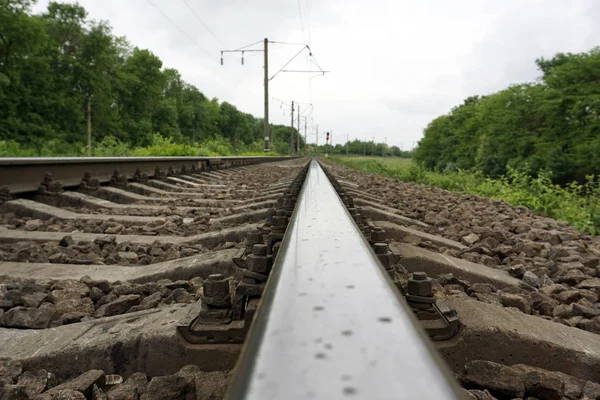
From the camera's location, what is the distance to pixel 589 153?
2672 cm

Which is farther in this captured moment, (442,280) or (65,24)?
(65,24)

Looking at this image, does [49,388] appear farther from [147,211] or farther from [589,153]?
[589,153]

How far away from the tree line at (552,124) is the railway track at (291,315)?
874 inches

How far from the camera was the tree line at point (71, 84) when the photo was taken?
3206 centimetres

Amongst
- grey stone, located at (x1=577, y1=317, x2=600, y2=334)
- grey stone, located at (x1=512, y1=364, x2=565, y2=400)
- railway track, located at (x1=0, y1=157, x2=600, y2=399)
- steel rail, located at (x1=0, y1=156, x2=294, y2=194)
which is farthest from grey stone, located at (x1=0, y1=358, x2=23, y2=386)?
steel rail, located at (x1=0, y1=156, x2=294, y2=194)

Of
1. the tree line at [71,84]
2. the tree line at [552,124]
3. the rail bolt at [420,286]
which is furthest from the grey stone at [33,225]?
the tree line at [552,124]

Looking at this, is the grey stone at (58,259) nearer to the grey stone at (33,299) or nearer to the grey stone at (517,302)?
the grey stone at (33,299)

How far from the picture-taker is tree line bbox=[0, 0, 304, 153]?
105 feet

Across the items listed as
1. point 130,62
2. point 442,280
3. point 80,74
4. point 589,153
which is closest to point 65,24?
point 80,74

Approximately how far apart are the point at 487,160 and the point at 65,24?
42842mm

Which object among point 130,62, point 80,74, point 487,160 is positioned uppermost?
point 130,62

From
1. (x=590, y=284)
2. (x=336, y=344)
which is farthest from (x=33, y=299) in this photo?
(x=590, y=284)

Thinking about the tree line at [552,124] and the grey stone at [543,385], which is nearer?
the grey stone at [543,385]

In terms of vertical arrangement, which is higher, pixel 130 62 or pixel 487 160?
pixel 130 62
